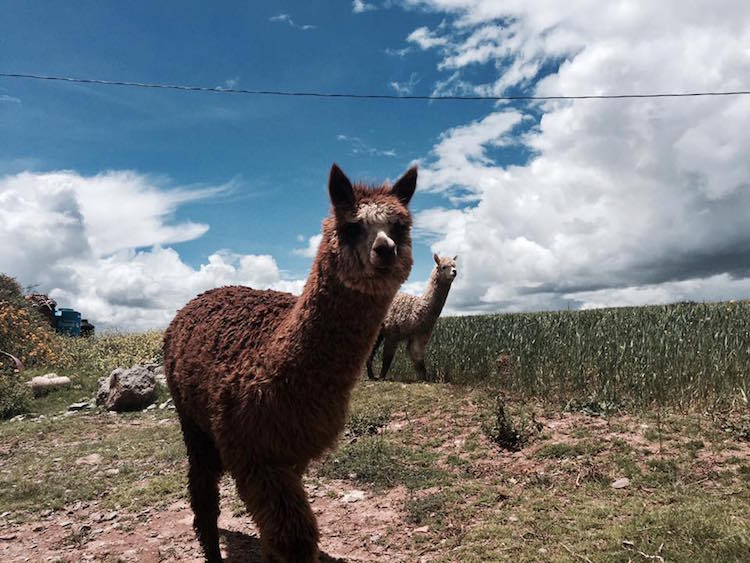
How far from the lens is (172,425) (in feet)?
34.9

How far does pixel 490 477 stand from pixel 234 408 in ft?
11.6

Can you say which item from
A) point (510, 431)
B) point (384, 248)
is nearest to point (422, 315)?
point (510, 431)

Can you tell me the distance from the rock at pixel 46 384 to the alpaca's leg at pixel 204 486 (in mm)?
12195

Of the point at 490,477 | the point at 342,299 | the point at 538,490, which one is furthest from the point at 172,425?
the point at 342,299

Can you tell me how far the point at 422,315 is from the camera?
12242mm

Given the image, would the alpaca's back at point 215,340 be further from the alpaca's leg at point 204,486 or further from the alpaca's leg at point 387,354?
the alpaca's leg at point 387,354

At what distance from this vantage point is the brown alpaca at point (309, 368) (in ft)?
10.9

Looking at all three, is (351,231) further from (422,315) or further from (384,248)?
(422,315)

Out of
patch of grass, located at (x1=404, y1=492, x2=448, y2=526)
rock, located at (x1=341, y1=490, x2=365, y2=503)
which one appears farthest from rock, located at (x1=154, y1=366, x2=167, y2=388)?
patch of grass, located at (x1=404, y1=492, x2=448, y2=526)

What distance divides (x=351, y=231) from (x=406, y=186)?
2.40ft

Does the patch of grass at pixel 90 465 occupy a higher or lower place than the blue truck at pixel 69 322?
lower

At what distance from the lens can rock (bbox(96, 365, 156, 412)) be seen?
41.3ft

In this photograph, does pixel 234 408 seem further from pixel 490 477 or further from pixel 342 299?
pixel 490 477

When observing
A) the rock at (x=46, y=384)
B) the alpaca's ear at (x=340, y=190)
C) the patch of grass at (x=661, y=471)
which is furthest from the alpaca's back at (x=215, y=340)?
the rock at (x=46, y=384)
